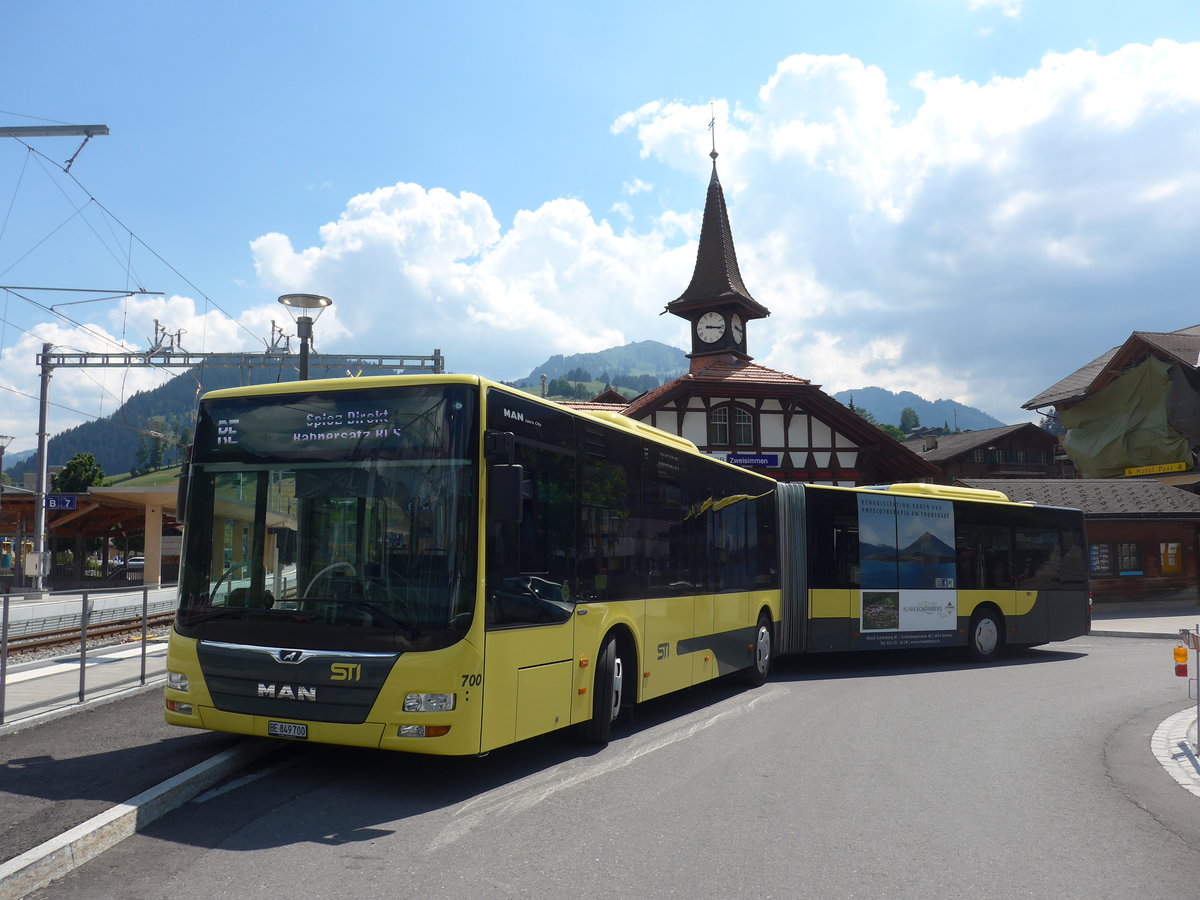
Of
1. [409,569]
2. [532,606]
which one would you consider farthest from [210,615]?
[532,606]

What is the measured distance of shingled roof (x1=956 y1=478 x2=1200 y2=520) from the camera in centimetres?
3222

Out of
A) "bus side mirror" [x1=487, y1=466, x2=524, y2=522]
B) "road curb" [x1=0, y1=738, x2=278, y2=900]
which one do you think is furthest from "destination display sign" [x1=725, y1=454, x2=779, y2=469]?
"road curb" [x1=0, y1=738, x2=278, y2=900]

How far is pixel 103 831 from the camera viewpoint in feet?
17.4

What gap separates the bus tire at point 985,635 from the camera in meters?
16.3

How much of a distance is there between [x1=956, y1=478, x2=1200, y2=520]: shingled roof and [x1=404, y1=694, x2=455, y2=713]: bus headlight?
1127 inches

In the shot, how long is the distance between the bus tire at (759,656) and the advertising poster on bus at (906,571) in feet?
7.68

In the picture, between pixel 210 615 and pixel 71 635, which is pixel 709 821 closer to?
pixel 210 615

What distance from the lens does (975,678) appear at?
14102mm

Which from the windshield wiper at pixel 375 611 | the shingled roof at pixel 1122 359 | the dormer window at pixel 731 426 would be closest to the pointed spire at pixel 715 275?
the dormer window at pixel 731 426

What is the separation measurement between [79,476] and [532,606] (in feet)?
277

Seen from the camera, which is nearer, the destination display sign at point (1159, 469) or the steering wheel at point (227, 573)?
the steering wheel at point (227, 573)

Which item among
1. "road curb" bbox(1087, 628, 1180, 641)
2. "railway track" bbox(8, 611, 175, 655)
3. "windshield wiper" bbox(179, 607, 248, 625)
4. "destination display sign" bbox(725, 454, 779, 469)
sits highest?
"destination display sign" bbox(725, 454, 779, 469)

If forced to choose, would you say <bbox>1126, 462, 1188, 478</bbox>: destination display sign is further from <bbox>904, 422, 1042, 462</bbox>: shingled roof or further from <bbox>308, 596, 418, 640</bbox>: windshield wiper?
<bbox>308, 596, 418, 640</bbox>: windshield wiper

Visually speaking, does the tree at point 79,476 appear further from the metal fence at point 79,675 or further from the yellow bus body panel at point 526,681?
the yellow bus body panel at point 526,681
